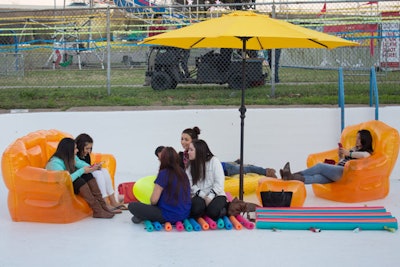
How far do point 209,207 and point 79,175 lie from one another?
4.90 feet

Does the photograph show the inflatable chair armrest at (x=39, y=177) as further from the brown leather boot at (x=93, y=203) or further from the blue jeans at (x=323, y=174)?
the blue jeans at (x=323, y=174)

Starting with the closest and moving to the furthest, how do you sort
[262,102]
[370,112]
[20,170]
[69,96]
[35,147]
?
1. [20,170]
2. [35,147]
3. [370,112]
4. [262,102]
5. [69,96]

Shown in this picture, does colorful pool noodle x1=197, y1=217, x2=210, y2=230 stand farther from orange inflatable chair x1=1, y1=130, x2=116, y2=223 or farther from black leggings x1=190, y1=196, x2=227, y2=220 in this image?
orange inflatable chair x1=1, y1=130, x2=116, y2=223

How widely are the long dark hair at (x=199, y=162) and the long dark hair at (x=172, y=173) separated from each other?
1.36ft

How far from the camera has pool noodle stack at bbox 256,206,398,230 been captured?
661cm

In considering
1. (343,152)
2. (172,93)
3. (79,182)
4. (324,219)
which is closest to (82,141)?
(79,182)

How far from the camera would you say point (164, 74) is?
551 inches

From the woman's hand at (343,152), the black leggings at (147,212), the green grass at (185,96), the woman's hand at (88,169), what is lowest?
the black leggings at (147,212)

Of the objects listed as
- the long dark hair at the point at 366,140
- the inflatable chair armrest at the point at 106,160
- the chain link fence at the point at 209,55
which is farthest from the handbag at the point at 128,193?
the chain link fence at the point at 209,55

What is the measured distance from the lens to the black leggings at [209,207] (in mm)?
6719

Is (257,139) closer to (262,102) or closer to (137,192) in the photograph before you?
(262,102)

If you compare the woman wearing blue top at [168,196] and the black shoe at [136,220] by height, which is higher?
the woman wearing blue top at [168,196]

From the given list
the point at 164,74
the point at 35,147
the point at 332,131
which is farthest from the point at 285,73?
the point at 35,147

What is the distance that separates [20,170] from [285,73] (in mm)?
9608
